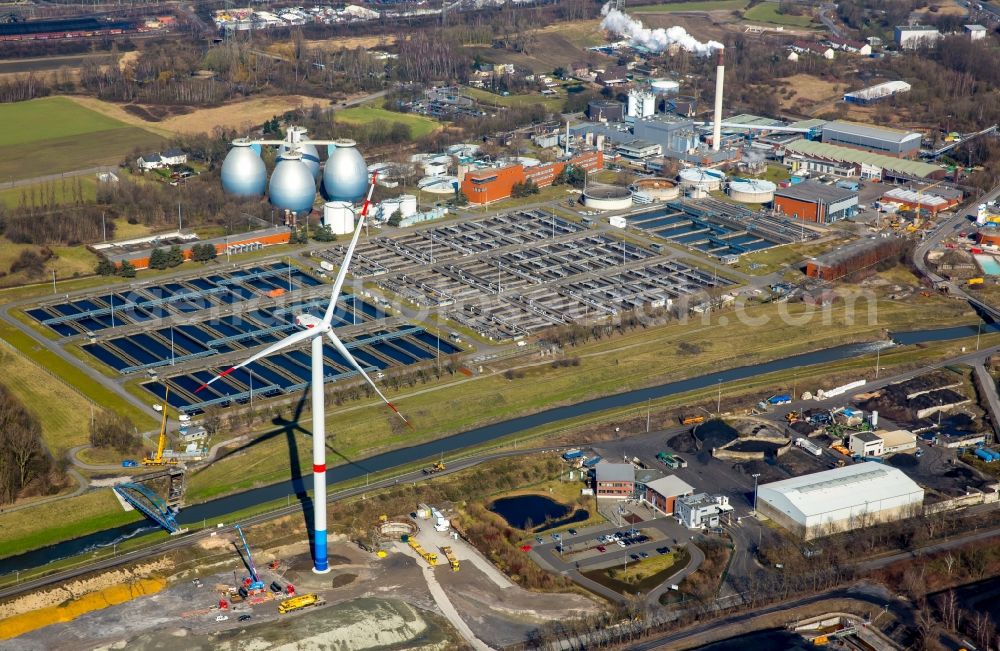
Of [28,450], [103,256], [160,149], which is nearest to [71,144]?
[160,149]

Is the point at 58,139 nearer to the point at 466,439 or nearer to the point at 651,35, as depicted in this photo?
the point at 466,439

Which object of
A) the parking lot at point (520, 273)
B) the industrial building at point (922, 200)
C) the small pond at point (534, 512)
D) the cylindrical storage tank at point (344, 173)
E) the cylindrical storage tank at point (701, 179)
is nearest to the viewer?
the small pond at point (534, 512)

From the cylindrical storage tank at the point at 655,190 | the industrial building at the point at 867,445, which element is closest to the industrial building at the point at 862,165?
the cylindrical storage tank at the point at 655,190

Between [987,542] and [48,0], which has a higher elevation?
[48,0]

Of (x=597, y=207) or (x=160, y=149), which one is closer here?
(x=597, y=207)

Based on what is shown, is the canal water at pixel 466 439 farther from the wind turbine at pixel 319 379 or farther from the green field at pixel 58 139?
the green field at pixel 58 139

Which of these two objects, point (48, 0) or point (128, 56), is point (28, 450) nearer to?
point (128, 56)

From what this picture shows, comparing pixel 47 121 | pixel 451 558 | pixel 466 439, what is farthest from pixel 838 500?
pixel 47 121
